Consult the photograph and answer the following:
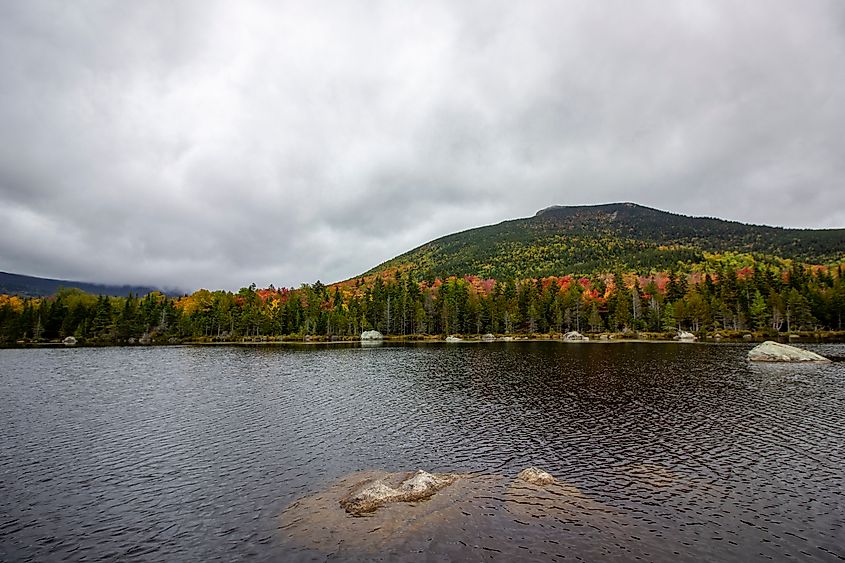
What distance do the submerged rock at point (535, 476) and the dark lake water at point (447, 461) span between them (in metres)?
1.21

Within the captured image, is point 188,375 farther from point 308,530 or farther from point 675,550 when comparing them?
point 675,550

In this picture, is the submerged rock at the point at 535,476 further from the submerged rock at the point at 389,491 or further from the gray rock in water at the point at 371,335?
the gray rock in water at the point at 371,335

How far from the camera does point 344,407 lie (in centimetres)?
4638

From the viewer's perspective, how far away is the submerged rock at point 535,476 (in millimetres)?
24500

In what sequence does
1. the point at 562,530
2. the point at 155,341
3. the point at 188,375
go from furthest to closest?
the point at 155,341 → the point at 188,375 → the point at 562,530

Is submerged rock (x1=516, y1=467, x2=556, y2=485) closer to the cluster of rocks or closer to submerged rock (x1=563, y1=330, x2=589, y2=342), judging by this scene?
the cluster of rocks

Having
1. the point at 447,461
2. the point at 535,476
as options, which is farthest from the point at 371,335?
the point at 535,476

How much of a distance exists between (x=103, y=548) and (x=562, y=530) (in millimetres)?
19870

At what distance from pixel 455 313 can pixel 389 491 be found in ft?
493

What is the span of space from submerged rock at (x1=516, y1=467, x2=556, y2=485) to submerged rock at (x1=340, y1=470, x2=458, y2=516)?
13.5 feet

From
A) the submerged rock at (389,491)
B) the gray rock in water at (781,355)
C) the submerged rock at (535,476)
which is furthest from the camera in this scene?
the gray rock in water at (781,355)

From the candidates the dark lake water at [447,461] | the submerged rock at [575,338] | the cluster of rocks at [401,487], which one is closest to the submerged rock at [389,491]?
the cluster of rocks at [401,487]

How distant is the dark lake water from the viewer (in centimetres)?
1845

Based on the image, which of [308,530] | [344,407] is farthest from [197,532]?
[344,407]
